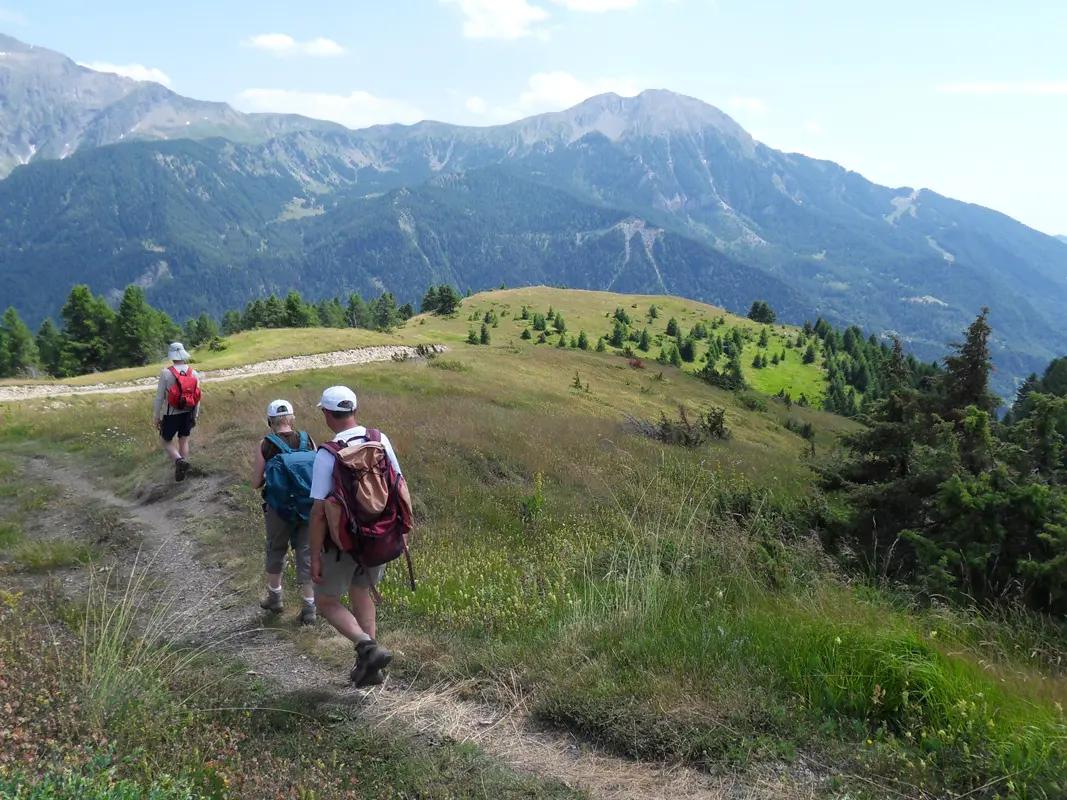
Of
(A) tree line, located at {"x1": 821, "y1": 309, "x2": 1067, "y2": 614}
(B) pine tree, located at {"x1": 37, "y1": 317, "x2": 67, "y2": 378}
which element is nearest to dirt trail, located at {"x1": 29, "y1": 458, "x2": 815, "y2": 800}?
(A) tree line, located at {"x1": 821, "y1": 309, "x2": 1067, "y2": 614}

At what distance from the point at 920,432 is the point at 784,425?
113 ft

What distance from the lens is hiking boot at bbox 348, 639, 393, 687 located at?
4.73 metres

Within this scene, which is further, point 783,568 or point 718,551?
point 718,551

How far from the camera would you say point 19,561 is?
7.70m

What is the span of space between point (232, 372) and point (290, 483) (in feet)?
93.3

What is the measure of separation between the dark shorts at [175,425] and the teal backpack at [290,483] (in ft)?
18.5

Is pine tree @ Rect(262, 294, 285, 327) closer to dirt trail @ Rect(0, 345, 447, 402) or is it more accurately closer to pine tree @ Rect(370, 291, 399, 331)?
pine tree @ Rect(370, 291, 399, 331)

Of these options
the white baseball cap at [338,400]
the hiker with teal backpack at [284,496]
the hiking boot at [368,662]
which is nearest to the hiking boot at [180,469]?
the hiker with teal backpack at [284,496]

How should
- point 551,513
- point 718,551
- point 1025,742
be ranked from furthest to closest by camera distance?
point 551,513 → point 718,551 → point 1025,742

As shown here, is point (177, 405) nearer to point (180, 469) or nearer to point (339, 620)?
point (180, 469)

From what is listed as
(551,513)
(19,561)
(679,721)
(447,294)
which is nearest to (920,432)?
(551,513)

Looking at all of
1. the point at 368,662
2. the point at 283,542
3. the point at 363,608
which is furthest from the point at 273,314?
the point at 368,662

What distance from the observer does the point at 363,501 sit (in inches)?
182

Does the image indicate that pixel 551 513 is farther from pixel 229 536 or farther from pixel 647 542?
pixel 229 536
